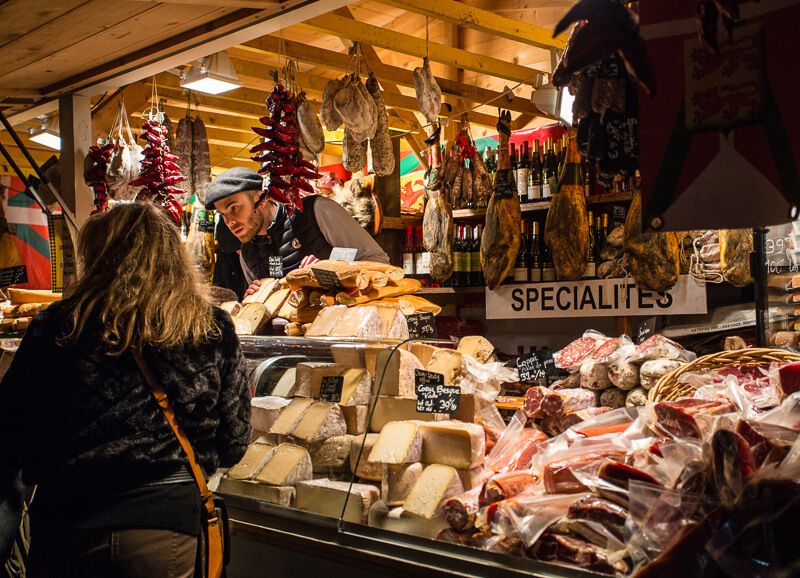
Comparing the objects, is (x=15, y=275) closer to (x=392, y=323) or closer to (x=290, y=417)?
(x=392, y=323)

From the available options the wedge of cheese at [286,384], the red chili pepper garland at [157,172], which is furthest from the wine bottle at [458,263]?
the wedge of cheese at [286,384]

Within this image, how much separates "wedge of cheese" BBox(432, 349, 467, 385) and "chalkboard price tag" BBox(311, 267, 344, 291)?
2.79 ft

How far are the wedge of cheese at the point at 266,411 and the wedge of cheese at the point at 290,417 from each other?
0.04m

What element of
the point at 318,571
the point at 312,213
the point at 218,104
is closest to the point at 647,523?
the point at 318,571

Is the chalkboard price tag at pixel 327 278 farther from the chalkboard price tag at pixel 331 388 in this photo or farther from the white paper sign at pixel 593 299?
the white paper sign at pixel 593 299

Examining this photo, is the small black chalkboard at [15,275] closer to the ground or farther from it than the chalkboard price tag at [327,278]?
farther from it

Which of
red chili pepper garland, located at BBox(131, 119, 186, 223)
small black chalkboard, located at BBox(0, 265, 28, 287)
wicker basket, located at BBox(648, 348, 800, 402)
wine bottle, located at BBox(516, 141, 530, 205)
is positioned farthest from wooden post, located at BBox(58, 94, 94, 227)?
wicker basket, located at BBox(648, 348, 800, 402)

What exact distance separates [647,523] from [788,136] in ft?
2.98

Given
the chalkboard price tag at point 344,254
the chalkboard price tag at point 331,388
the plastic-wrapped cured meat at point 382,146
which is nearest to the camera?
the chalkboard price tag at point 331,388

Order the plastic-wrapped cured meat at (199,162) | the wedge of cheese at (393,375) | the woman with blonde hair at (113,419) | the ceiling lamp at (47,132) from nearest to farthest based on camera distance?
the woman with blonde hair at (113,419), the wedge of cheese at (393,375), the plastic-wrapped cured meat at (199,162), the ceiling lamp at (47,132)

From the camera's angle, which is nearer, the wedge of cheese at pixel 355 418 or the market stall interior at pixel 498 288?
the market stall interior at pixel 498 288

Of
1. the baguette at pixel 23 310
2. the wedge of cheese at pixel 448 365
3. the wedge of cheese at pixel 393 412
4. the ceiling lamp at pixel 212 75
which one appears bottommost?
the wedge of cheese at pixel 393 412

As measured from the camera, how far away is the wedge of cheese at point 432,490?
2.00 meters

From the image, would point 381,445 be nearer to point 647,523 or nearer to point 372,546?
point 372,546
